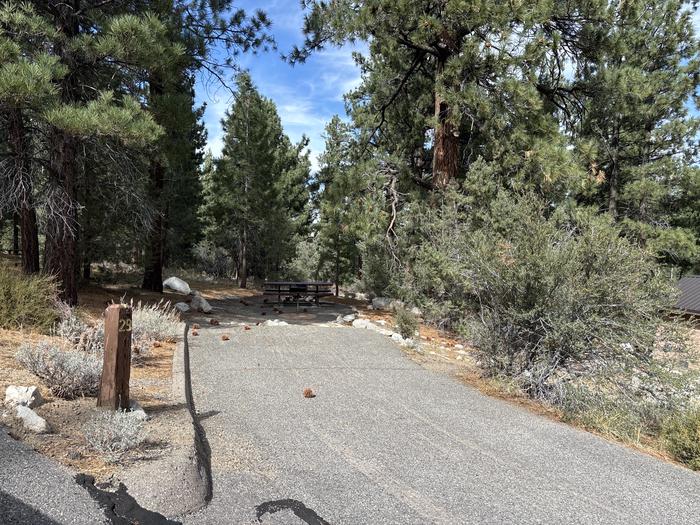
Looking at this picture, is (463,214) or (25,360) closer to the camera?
(25,360)

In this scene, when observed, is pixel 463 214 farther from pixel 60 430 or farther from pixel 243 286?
pixel 243 286

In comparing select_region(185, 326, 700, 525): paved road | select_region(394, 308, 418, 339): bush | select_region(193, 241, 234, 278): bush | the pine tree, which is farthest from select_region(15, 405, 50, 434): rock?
select_region(193, 241, 234, 278): bush

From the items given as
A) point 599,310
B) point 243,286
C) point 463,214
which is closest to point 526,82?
point 463,214

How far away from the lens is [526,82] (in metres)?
12.0

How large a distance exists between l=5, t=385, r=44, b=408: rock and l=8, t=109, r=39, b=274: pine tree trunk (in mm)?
4951

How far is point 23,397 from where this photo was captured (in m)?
4.09

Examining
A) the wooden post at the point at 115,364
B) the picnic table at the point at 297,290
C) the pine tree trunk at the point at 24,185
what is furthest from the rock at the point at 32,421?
the picnic table at the point at 297,290

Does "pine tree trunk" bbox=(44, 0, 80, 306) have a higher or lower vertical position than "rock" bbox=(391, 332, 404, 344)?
higher

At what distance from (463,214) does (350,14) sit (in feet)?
17.9

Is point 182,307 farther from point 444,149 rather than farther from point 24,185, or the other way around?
point 444,149

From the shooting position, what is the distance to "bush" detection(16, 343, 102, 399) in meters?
4.64

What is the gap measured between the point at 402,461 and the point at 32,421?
2854 millimetres

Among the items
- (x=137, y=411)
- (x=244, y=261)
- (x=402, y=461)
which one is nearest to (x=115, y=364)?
(x=137, y=411)

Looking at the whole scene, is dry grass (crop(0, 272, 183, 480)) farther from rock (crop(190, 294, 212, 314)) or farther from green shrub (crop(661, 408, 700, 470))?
rock (crop(190, 294, 212, 314))
